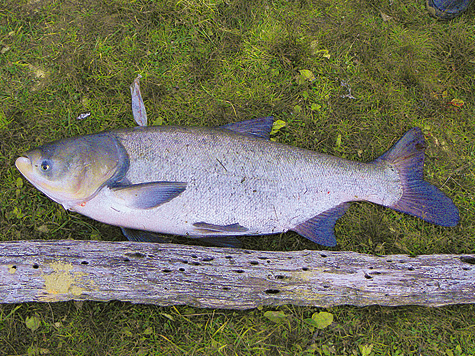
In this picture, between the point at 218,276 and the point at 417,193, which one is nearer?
the point at 218,276

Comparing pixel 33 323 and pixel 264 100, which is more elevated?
pixel 264 100

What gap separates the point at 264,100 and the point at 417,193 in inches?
71.5

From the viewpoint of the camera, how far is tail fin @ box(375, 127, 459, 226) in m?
3.08

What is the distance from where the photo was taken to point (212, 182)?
9.11 ft

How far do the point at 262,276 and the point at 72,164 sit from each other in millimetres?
1848

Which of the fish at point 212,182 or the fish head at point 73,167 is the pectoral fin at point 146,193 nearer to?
the fish at point 212,182

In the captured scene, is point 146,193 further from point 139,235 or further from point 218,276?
point 218,276

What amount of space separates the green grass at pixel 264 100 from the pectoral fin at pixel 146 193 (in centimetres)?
61

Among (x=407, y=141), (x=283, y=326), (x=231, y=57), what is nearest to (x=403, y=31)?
(x=407, y=141)

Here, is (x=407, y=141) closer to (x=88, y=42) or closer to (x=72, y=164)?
(x=72, y=164)

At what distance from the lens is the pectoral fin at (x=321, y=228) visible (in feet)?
9.80

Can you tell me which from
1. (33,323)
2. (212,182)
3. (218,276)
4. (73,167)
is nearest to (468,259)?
(218,276)

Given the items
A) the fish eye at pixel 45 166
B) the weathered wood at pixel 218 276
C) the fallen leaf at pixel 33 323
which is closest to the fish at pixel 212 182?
the fish eye at pixel 45 166

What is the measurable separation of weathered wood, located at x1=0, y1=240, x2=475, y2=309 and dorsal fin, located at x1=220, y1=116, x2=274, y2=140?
1.13m
